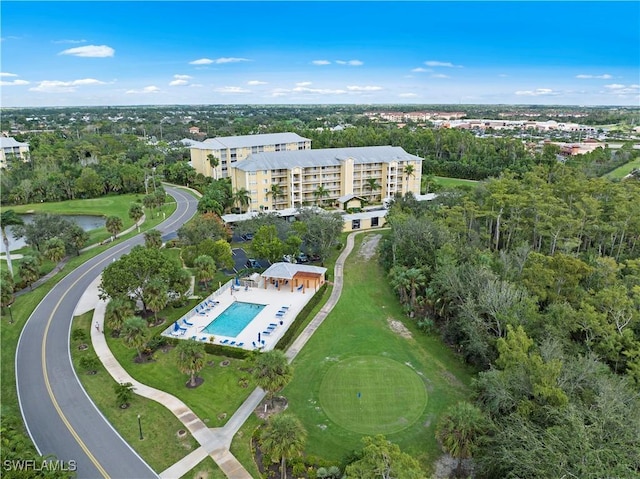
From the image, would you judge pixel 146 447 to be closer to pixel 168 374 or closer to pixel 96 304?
pixel 168 374

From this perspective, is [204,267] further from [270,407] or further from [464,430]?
[464,430]

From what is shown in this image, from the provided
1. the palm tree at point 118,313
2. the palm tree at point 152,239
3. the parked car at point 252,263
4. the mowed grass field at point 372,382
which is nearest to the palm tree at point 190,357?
the mowed grass field at point 372,382

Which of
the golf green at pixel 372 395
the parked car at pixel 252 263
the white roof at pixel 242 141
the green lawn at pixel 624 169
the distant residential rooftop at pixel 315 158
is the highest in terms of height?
the white roof at pixel 242 141

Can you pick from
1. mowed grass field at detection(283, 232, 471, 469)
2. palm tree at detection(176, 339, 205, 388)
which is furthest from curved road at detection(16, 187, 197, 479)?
mowed grass field at detection(283, 232, 471, 469)

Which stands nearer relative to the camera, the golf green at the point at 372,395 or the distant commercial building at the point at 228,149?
the golf green at the point at 372,395

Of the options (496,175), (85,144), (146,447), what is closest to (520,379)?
(146,447)

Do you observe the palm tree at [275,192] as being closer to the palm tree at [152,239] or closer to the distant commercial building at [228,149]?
the distant commercial building at [228,149]
